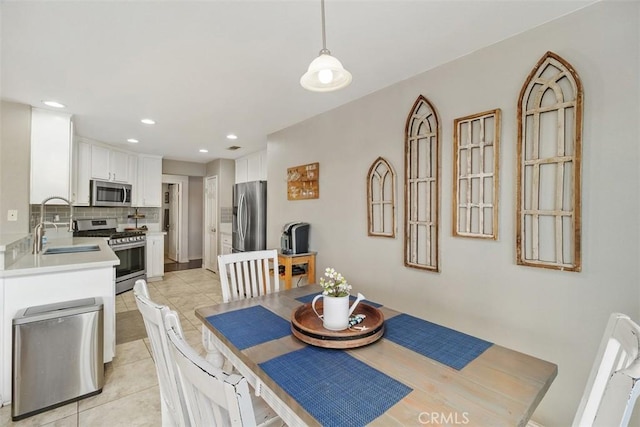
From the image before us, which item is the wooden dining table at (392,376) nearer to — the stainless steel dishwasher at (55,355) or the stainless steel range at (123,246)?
the stainless steel dishwasher at (55,355)

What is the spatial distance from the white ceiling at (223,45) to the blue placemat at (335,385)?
1.74 meters

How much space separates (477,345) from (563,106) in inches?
55.5

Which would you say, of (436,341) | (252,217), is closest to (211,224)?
(252,217)

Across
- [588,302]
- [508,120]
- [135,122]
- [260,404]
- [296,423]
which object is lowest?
[260,404]

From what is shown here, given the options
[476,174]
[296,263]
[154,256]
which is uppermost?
[476,174]

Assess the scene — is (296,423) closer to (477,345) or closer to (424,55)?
(477,345)

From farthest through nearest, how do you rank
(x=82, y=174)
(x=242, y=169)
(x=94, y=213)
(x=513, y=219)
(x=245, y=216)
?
(x=242, y=169), (x=94, y=213), (x=245, y=216), (x=82, y=174), (x=513, y=219)

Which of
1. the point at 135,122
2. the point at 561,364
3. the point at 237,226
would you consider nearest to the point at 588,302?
the point at 561,364

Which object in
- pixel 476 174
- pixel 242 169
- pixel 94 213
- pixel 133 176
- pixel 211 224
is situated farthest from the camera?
pixel 211 224

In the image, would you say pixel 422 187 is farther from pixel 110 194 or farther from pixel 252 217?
pixel 110 194

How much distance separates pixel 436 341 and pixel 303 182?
254 cm

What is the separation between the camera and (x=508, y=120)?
1.83 m

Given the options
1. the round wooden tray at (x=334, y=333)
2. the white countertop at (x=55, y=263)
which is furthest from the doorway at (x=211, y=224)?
the round wooden tray at (x=334, y=333)

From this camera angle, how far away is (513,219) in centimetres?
181
